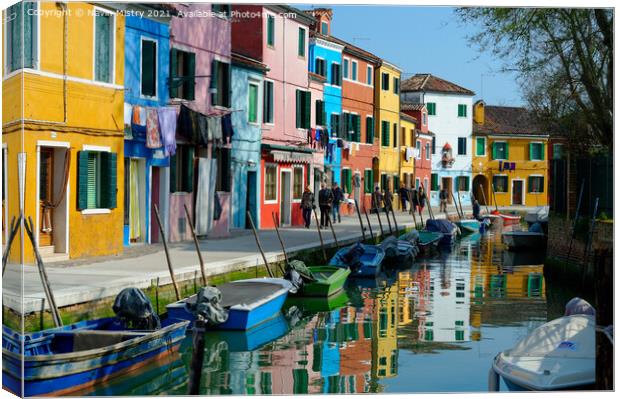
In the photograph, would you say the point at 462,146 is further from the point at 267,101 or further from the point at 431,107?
the point at 267,101

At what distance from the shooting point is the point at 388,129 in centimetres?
2045

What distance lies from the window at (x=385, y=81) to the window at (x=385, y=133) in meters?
1.12

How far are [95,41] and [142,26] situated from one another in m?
1.74

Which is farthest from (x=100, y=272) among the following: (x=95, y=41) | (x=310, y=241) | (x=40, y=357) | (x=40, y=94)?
(x=310, y=241)

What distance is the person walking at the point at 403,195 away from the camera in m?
20.7

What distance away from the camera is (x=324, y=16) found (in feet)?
38.4

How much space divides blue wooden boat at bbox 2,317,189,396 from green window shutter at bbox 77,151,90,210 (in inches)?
142

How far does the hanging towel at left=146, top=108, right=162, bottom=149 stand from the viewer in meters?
16.9

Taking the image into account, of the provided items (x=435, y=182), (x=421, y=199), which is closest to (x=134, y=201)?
(x=421, y=199)

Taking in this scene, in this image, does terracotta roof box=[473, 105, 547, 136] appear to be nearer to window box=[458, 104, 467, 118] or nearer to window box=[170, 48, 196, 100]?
window box=[458, 104, 467, 118]

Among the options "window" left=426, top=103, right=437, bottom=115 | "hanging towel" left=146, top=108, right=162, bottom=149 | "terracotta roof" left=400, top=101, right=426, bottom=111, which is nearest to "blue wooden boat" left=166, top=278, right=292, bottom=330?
"hanging towel" left=146, top=108, right=162, bottom=149

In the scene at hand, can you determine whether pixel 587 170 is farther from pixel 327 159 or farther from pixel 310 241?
pixel 310 241

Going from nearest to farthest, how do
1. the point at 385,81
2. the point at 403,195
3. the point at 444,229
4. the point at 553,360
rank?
the point at 553,360, the point at 385,81, the point at 403,195, the point at 444,229

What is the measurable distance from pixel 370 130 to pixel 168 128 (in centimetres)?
357
